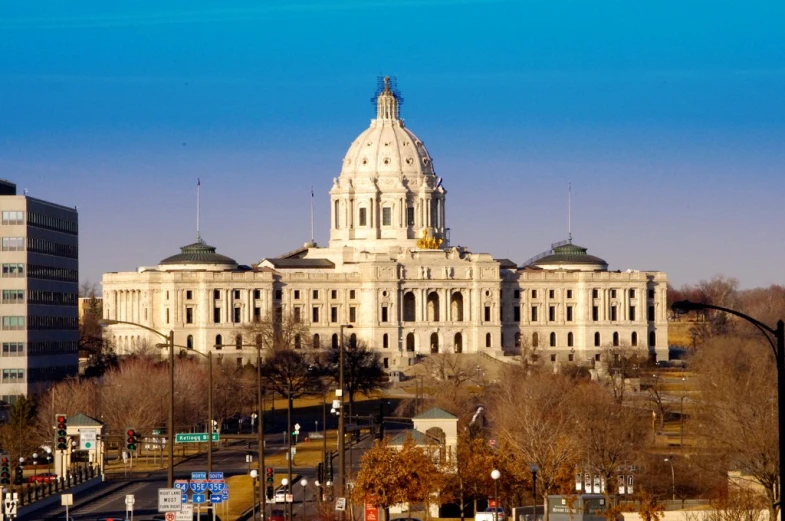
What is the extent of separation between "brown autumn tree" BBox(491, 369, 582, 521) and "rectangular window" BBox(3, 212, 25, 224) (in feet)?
110

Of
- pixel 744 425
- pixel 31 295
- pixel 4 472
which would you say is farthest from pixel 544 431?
pixel 31 295

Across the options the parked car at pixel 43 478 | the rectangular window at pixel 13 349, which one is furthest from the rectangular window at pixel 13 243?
the parked car at pixel 43 478

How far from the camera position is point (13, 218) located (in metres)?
142

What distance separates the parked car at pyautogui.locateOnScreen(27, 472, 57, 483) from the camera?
101 metres

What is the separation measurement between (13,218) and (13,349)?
823 cm

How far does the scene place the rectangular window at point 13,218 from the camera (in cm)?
14238

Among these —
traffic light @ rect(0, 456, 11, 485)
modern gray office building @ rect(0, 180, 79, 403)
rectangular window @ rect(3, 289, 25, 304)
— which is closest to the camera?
traffic light @ rect(0, 456, 11, 485)

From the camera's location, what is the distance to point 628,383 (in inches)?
6890

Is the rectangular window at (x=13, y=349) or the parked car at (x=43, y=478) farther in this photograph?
the rectangular window at (x=13, y=349)

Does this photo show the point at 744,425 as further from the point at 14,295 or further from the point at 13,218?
the point at 14,295

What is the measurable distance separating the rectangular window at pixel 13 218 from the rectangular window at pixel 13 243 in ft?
3.58

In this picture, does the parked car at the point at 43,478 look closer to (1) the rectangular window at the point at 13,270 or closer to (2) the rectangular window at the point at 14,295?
(2) the rectangular window at the point at 14,295

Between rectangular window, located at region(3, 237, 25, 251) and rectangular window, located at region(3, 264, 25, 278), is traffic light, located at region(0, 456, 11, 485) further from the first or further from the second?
rectangular window, located at region(3, 237, 25, 251)

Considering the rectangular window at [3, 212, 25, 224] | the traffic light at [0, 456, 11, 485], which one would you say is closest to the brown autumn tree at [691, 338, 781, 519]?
the traffic light at [0, 456, 11, 485]
